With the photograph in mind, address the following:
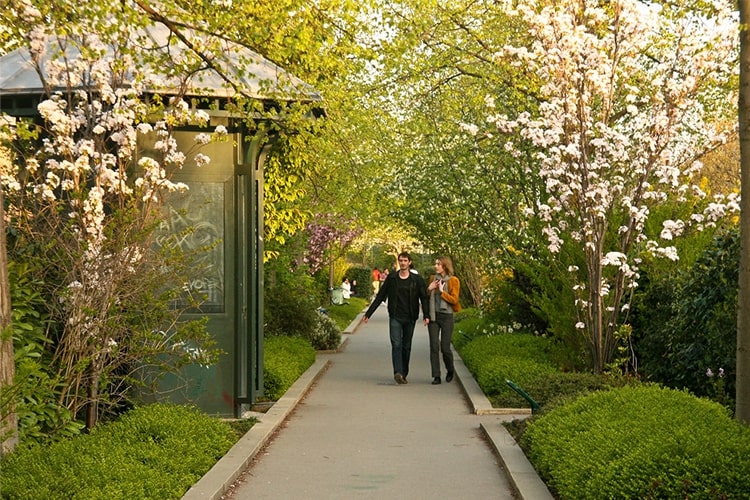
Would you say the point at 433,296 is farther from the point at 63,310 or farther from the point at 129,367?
the point at 63,310

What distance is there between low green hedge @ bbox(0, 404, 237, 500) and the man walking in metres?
7.52

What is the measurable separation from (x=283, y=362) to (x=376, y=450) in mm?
6870

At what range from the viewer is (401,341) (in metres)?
18.3

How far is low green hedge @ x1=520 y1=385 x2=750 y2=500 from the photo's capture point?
6949mm

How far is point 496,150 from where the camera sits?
2175 cm

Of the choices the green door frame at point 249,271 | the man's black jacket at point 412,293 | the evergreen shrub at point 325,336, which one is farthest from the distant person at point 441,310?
the evergreen shrub at point 325,336

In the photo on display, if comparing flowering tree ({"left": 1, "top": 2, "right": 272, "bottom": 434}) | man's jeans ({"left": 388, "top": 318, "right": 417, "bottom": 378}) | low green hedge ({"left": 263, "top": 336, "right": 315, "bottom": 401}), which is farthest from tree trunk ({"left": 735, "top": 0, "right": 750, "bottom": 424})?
man's jeans ({"left": 388, "top": 318, "right": 417, "bottom": 378})

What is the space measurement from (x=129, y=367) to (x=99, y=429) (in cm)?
183

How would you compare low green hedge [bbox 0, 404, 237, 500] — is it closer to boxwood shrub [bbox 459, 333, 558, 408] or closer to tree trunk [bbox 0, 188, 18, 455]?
tree trunk [bbox 0, 188, 18, 455]

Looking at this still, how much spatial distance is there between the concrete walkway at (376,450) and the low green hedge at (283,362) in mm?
212

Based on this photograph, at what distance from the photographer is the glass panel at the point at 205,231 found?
1244cm

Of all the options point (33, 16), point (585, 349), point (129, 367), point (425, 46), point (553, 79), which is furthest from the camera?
point (425, 46)

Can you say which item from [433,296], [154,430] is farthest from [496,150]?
[154,430]

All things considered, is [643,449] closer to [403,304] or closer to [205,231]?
[205,231]
